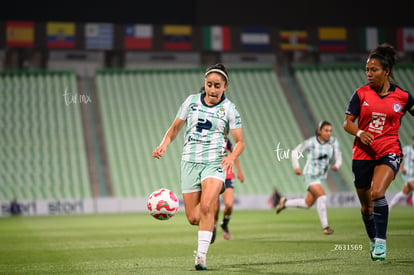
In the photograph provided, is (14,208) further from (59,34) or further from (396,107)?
(396,107)

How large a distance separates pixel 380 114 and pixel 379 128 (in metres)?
0.18

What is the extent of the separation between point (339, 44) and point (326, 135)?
83.2ft

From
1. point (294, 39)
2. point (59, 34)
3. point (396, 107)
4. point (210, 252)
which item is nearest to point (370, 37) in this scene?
point (294, 39)

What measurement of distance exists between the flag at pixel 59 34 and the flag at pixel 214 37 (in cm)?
726

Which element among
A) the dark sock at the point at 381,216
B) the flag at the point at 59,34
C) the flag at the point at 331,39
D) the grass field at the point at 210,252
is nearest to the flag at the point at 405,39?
the flag at the point at 331,39

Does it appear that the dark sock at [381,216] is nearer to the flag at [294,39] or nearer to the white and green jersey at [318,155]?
A: the white and green jersey at [318,155]

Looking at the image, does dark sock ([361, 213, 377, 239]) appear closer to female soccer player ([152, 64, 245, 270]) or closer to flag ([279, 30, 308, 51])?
female soccer player ([152, 64, 245, 270])

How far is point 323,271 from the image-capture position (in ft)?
25.0

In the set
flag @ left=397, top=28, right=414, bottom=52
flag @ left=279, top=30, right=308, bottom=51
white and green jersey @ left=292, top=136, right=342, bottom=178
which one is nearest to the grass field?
white and green jersey @ left=292, top=136, right=342, bottom=178

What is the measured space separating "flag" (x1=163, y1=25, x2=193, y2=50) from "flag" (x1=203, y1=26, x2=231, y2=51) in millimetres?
866

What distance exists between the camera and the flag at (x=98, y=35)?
35.5 metres

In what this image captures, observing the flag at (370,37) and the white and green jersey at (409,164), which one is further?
the flag at (370,37)

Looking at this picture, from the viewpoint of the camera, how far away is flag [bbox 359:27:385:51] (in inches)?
1515

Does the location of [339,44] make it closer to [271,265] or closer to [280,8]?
[280,8]
